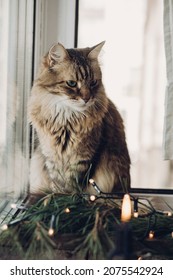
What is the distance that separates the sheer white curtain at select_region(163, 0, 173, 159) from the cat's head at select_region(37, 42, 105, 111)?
273mm

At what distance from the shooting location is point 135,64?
5.69ft

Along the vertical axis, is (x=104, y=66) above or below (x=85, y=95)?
above

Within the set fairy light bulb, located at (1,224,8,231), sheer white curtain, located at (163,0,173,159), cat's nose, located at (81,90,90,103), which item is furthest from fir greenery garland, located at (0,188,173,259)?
cat's nose, located at (81,90,90,103)

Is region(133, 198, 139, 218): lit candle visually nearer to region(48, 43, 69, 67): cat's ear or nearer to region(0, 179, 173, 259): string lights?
region(0, 179, 173, 259): string lights

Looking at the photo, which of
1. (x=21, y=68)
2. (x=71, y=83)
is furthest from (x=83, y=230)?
(x=21, y=68)

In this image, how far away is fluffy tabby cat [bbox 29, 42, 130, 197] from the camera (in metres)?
1.66

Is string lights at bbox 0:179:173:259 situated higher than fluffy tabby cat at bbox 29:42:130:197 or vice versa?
fluffy tabby cat at bbox 29:42:130:197

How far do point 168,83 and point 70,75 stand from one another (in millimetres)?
381

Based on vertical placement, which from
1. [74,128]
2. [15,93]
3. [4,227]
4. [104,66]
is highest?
[104,66]

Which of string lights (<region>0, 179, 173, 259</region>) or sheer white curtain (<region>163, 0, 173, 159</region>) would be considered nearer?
string lights (<region>0, 179, 173, 259</region>)

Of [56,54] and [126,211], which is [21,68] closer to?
[56,54]

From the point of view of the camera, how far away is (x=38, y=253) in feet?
5.12
